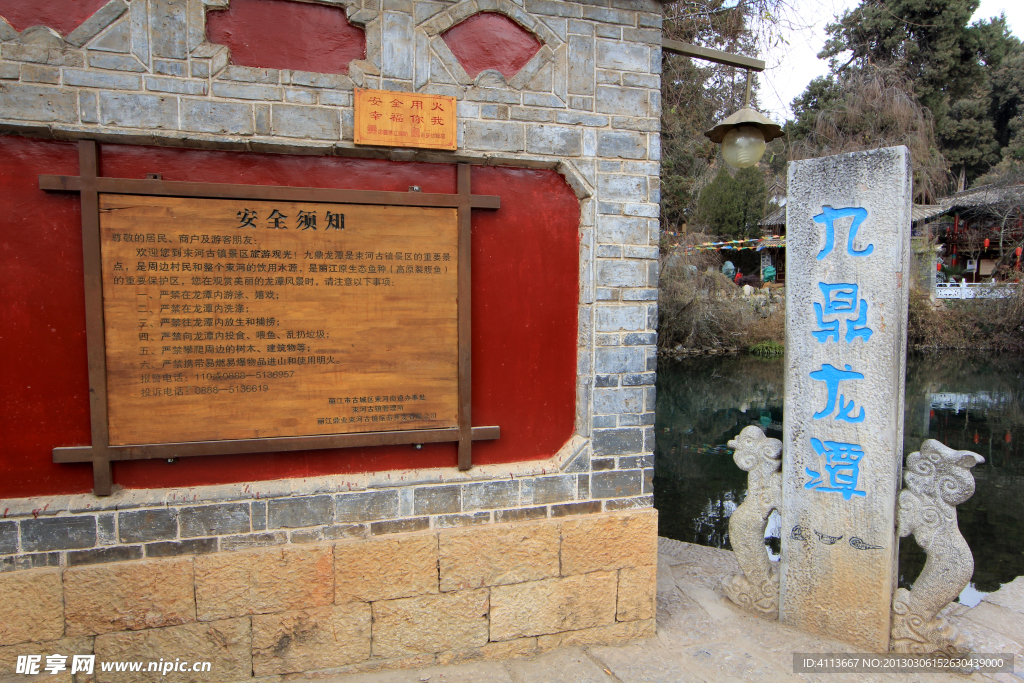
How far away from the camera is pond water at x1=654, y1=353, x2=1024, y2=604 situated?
5.88 m

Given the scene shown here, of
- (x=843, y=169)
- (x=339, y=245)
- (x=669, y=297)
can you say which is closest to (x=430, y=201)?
(x=339, y=245)

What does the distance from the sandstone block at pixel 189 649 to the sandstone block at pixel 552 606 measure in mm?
1137

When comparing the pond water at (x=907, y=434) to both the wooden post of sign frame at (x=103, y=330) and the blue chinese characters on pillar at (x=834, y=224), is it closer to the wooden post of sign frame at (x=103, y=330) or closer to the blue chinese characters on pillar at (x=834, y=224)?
the blue chinese characters on pillar at (x=834, y=224)

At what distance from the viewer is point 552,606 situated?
10.2 feet

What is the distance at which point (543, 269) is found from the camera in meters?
3.12

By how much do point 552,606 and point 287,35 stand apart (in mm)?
2935

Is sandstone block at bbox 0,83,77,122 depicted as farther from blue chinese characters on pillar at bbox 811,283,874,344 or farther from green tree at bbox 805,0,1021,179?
green tree at bbox 805,0,1021,179

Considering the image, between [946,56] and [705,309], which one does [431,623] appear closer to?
[705,309]

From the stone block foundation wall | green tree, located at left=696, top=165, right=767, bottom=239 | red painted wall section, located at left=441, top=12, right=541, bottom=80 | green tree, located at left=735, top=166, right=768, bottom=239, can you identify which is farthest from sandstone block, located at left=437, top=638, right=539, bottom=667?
green tree, located at left=735, top=166, right=768, bottom=239

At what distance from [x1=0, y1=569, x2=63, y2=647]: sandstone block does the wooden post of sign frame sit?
409mm

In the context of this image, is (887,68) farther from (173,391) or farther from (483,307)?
(173,391)

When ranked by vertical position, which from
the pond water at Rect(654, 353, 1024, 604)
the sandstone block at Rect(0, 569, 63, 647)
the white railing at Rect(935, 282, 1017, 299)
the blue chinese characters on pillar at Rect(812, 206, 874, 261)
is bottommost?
the pond water at Rect(654, 353, 1024, 604)

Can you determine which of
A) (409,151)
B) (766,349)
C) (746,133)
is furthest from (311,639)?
(766,349)

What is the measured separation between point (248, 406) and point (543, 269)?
1.51 meters
